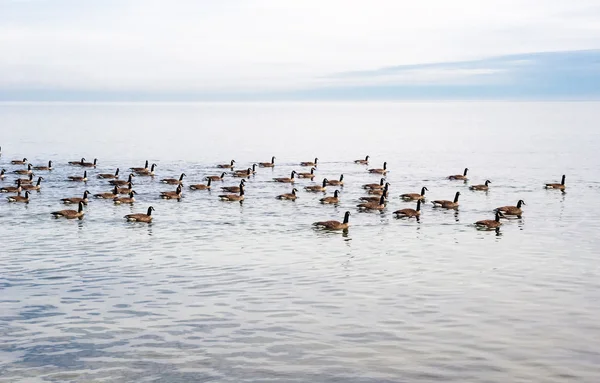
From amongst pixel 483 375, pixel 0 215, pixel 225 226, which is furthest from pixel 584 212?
pixel 0 215

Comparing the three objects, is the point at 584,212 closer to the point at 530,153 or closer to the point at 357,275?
the point at 357,275

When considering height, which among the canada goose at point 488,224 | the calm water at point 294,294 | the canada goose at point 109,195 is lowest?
the calm water at point 294,294

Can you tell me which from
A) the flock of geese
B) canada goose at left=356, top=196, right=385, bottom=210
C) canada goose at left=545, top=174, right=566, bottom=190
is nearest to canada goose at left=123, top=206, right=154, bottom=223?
the flock of geese

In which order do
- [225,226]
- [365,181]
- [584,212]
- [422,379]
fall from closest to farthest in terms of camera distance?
[422,379] < [225,226] < [584,212] < [365,181]

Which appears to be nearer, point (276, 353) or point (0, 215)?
point (276, 353)

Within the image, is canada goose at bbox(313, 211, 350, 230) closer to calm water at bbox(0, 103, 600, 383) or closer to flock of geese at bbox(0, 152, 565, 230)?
flock of geese at bbox(0, 152, 565, 230)

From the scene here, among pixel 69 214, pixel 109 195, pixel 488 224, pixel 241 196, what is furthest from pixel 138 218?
pixel 488 224

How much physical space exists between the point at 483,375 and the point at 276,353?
5244 mm

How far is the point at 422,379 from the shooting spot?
1714 centimetres

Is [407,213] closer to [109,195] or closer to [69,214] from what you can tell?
[69,214]

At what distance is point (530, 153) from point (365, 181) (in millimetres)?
40778

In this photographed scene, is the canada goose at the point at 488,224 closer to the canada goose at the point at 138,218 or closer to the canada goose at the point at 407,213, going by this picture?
the canada goose at the point at 407,213

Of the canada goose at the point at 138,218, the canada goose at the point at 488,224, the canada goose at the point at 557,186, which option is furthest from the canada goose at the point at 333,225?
the canada goose at the point at 557,186

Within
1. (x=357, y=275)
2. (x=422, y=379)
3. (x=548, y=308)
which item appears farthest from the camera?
(x=357, y=275)
